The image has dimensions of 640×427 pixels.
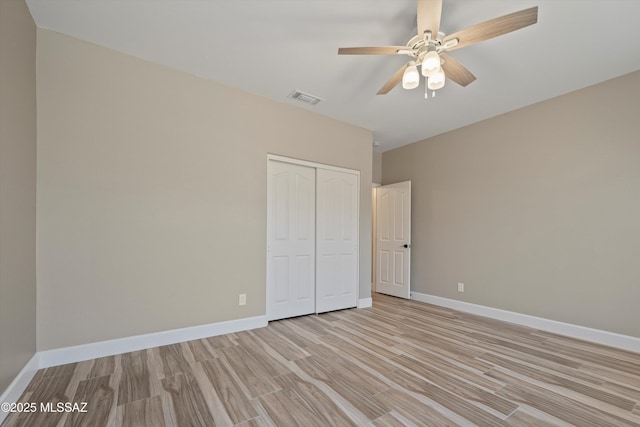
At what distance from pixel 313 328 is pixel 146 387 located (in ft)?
Answer: 5.96

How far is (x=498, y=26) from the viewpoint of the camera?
1.74 metres

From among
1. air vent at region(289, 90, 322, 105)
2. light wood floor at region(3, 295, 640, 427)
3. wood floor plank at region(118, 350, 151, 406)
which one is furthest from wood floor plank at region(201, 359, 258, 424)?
air vent at region(289, 90, 322, 105)

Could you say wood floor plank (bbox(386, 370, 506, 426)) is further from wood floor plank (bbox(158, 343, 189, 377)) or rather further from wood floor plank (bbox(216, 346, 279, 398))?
wood floor plank (bbox(158, 343, 189, 377))

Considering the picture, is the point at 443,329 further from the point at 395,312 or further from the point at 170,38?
the point at 170,38

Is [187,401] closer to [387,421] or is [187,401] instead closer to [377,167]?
[387,421]

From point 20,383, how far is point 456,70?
4012mm

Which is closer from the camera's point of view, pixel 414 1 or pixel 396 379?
pixel 414 1

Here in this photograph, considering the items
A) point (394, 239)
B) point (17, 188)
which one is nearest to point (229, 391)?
point (17, 188)

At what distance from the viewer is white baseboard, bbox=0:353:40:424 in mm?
1717

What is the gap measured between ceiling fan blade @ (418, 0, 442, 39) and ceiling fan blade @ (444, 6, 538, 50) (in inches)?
5.5

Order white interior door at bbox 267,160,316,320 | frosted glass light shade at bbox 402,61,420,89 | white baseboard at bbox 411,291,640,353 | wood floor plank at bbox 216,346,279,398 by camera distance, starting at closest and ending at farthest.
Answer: wood floor plank at bbox 216,346,279,398 < frosted glass light shade at bbox 402,61,420,89 < white baseboard at bbox 411,291,640,353 < white interior door at bbox 267,160,316,320

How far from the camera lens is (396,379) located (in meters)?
2.19

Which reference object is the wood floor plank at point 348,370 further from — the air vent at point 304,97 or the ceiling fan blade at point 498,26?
the air vent at point 304,97

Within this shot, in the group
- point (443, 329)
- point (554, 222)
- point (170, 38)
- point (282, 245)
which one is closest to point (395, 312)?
point (443, 329)
